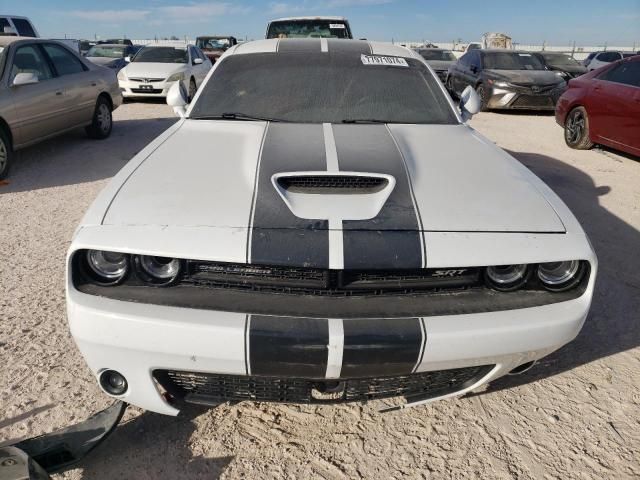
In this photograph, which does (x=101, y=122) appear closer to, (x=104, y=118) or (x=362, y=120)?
(x=104, y=118)

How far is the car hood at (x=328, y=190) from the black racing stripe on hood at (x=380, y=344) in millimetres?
337

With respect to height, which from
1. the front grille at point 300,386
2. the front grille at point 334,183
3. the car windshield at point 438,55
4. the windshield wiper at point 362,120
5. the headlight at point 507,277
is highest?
the front grille at point 334,183

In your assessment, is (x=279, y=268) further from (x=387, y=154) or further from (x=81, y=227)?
(x=387, y=154)

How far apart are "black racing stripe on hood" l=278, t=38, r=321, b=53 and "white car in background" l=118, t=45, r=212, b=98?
23.5 ft

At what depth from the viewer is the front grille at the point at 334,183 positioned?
6.22ft

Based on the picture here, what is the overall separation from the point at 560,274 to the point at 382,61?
78.0 inches

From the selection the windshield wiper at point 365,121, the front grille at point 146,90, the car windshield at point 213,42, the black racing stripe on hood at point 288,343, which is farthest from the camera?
the car windshield at point 213,42

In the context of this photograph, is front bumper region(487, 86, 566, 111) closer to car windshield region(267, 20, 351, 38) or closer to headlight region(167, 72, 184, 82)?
car windshield region(267, 20, 351, 38)

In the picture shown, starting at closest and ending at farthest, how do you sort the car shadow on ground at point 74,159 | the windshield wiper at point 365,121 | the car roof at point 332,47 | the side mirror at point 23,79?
the windshield wiper at point 365,121 < the car roof at point 332,47 < the side mirror at point 23,79 < the car shadow on ground at point 74,159

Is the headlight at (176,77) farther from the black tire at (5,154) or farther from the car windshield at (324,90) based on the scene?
the car windshield at (324,90)

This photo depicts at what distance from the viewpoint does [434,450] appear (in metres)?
1.90

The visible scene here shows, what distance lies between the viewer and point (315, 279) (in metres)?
1.65

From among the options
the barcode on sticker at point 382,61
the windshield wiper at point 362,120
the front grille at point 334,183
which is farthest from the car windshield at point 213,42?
the front grille at point 334,183

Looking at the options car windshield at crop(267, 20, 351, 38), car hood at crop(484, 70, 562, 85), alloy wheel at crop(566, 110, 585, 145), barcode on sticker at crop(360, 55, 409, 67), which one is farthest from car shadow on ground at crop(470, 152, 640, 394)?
car windshield at crop(267, 20, 351, 38)
